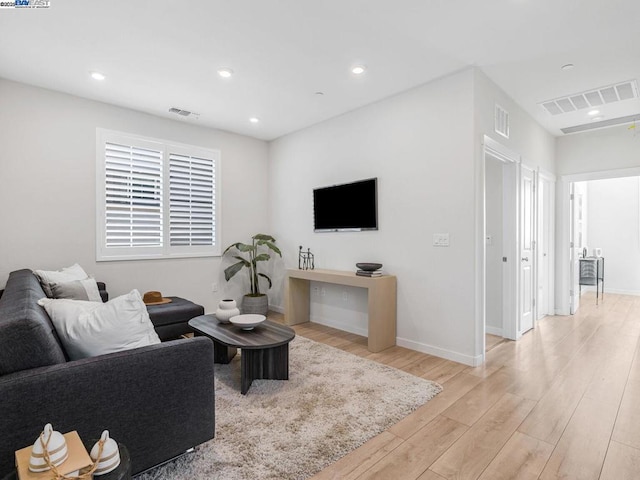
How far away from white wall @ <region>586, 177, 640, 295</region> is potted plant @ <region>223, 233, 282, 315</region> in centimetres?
694

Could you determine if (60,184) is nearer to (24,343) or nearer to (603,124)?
(24,343)

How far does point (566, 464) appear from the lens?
1.80 metres

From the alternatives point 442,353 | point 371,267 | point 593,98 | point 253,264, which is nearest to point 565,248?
point 593,98

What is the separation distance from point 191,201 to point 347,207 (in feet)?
7.16

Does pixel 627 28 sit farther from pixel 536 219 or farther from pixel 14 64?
pixel 14 64

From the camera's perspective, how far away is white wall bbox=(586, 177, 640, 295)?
6.82m

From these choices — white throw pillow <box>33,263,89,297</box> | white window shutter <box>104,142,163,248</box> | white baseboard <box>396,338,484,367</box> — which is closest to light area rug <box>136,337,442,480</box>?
white baseboard <box>396,338,484,367</box>

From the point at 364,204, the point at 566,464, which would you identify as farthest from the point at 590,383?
the point at 364,204

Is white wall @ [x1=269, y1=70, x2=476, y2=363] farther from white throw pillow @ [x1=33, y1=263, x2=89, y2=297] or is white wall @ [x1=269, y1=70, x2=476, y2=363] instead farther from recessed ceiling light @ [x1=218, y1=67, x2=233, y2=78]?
white throw pillow @ [x1=33, y1=263, x2=89, y2=297]

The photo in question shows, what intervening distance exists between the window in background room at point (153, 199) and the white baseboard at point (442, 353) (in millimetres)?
2952

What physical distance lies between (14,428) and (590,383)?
369cm

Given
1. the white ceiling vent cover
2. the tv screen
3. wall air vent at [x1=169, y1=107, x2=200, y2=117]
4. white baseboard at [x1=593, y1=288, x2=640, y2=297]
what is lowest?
white baseboard at [x1=593, y1=288, x2=640, y2=297]

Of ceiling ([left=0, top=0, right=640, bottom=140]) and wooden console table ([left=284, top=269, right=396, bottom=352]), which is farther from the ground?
ceiling ([left=0, top=0, right=640, bottom=140])

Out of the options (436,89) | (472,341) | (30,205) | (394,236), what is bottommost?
(472,341)
